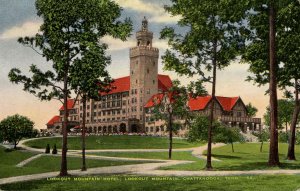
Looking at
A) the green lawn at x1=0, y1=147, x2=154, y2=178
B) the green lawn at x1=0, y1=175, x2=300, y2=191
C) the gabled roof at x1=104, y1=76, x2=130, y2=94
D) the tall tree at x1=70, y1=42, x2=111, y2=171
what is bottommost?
the green lawn at x1=0, y1=147, x2=154, y2=178

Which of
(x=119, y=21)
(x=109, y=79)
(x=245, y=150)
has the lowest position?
(x=245, y=150)

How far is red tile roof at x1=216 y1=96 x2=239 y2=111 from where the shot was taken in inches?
5030

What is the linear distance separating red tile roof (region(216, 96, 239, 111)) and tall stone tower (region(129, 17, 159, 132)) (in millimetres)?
19747

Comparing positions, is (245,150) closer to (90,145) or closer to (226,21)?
(90,145)

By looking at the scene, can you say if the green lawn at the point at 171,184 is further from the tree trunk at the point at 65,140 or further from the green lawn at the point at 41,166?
the green lawn at the point at 41,166

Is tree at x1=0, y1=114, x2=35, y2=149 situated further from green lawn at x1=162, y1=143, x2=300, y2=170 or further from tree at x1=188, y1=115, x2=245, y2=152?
green lawn at x1=162, y1=143, x2=300, y2=170

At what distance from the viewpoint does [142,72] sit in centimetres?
13475

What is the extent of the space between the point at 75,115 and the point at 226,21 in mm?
144882

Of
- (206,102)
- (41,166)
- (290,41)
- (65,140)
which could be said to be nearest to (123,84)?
(206,102)

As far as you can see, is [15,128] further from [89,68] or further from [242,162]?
[89,68]

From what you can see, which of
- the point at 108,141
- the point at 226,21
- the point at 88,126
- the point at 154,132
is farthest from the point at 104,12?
the point at 88,126

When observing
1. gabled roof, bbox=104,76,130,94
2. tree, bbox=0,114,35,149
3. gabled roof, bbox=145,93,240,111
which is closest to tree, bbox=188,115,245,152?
tree, bbox=0,114,35,149

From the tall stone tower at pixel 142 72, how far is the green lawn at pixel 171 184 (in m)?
110

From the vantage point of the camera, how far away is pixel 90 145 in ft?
250
